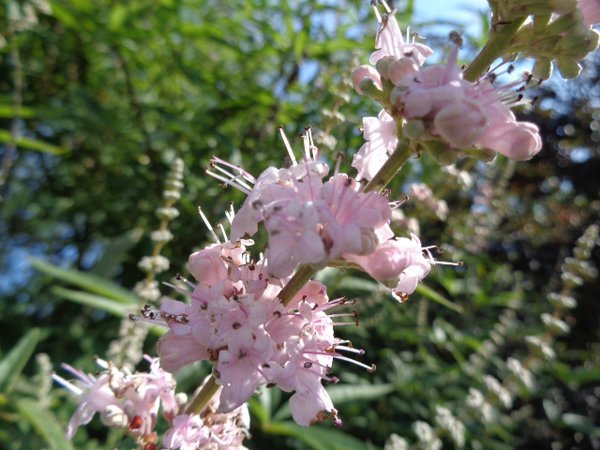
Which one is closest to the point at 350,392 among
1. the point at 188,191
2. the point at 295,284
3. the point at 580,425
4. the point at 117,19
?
the point at 188,191

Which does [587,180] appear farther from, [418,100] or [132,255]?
[418,100]

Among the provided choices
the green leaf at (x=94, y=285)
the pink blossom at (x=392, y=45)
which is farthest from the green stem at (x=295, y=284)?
the green leaf at (x=94, y=285)

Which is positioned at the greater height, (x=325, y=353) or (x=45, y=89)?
(x=325, y=353)

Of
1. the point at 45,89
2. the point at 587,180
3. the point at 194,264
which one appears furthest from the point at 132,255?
the point at 587,180

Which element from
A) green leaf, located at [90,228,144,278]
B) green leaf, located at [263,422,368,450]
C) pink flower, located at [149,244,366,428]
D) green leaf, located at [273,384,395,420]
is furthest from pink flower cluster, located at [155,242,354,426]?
green leaf, located at [90,228,144,278]

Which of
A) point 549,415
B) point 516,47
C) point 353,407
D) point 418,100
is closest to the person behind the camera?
point 418,100

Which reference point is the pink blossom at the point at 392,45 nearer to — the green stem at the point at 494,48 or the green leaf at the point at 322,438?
the green stem at the point at 494,48
